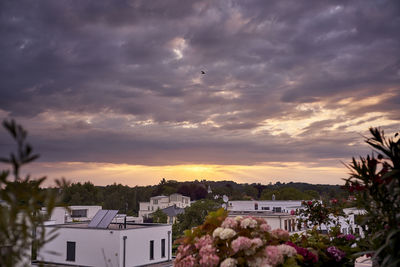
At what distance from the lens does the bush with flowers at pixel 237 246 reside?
3164 mm

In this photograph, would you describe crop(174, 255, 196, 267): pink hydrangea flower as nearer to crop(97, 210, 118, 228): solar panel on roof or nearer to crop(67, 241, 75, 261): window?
crop(97, 210, 118, 228): solar panel on roof

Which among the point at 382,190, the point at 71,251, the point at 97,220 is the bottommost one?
the point at 71,251

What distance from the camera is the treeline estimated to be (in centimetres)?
6304

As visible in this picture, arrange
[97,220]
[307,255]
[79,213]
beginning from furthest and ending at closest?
1. [79,213]
2. [97,220]
3. [307,255]

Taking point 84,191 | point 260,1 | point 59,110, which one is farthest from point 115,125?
point 84,191

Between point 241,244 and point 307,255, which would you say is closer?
point 241,244

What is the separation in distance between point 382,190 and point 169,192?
71.2m

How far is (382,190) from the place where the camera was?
3184 mm

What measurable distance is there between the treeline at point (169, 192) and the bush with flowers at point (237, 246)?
56317 mm

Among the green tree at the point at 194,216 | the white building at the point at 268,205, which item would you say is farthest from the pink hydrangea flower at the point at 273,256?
the white building at the point at 268,205

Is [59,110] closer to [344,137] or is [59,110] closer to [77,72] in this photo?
[77,72]

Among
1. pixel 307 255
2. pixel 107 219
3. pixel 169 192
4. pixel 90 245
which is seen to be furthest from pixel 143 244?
pixel 169 192

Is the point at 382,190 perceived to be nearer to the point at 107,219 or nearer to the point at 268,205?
the point at 107,219

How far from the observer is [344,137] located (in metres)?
14.8
